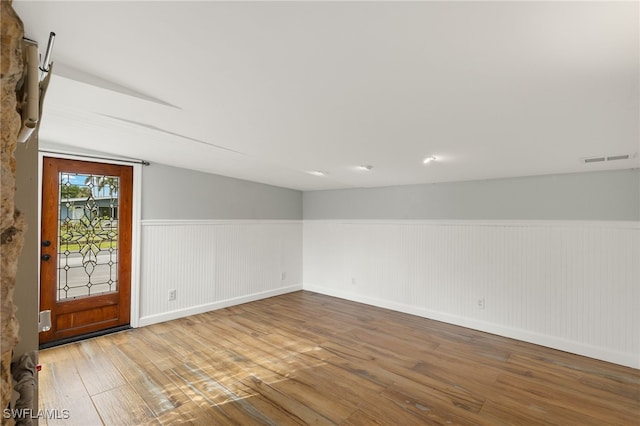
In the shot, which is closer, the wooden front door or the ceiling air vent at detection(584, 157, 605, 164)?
the ceiling air vent at detection(584, 157, 605, 164)

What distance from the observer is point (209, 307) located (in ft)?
14.4

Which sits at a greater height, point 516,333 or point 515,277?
point 515,277

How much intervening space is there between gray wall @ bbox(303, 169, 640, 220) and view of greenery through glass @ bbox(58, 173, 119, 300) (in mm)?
3371

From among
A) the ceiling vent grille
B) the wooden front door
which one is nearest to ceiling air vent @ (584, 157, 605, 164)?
the ceiling vent grille

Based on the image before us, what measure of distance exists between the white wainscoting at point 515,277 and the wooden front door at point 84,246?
3298 mm

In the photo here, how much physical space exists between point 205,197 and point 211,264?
39.2 inches

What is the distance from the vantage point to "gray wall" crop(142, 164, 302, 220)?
3926 mm

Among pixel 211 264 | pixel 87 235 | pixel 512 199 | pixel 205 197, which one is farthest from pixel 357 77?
pixel 211 264

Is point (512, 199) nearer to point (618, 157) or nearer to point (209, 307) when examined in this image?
point (618, 157)

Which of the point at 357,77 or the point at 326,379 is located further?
the point at 326,379

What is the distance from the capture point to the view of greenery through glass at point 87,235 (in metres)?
3.29

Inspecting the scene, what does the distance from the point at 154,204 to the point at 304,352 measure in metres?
2.67

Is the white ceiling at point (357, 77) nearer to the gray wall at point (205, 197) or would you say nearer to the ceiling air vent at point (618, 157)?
the ceiling air vent at point (618, 157)

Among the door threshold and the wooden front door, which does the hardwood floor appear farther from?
the wooden front door
